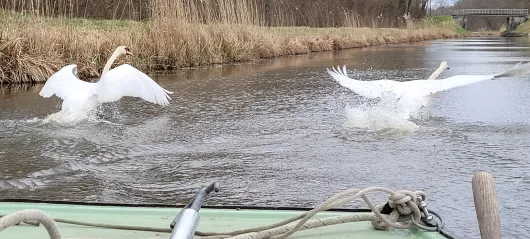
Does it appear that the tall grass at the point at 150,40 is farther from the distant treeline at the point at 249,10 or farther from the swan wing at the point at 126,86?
the swan wing at the point at 126,86

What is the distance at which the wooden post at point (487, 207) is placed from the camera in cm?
170

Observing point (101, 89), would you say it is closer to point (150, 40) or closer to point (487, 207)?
point (487, 207)

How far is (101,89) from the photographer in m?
5.80

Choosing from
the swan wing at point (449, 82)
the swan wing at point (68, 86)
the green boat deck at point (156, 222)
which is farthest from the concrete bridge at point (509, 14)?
the green boat deck at point (156, 222)

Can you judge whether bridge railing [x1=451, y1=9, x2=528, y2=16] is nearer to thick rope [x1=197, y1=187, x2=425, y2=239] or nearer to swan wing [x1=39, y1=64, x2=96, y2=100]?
swan wing [x1=39, y1=64, x2=96, y2=100]

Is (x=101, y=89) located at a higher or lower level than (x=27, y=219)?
lower

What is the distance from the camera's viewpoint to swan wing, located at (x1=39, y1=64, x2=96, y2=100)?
19.2 ft

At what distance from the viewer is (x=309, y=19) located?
28.6 m

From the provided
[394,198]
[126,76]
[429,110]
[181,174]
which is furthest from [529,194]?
[126,76]

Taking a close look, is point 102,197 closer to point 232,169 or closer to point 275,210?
point 232,169

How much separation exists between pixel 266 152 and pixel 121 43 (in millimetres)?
6653

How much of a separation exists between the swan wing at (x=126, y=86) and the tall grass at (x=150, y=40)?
11.7 ft

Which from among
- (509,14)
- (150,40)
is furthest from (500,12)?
(150,40)

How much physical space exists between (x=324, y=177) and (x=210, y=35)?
907cm
